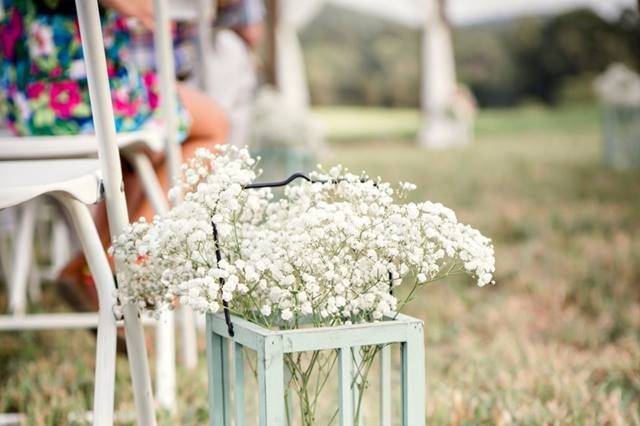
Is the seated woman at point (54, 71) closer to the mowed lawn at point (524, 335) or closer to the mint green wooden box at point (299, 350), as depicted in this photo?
the mowed lawn at point (524, 335)

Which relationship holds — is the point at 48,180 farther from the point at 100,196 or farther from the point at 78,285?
the point at 78,285

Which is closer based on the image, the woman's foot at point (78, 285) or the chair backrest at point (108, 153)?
the chair backrest at point (108, 153)

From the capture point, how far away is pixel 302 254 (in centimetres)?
102

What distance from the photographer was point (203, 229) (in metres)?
1.03

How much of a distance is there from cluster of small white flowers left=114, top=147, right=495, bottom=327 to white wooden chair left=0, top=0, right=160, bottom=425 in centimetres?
7

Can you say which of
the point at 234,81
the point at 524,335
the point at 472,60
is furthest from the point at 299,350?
the point at 472,60

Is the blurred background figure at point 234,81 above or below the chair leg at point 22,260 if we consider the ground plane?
above

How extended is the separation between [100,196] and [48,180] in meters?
0.08

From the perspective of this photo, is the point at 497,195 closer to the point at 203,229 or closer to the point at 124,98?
the point at 124,98

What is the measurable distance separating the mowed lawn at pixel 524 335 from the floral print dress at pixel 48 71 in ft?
1.87

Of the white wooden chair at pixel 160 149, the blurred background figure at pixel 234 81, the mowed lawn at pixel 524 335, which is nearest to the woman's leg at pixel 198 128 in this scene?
the white wooden chair at pixel 160 149

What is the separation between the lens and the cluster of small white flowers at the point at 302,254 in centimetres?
101

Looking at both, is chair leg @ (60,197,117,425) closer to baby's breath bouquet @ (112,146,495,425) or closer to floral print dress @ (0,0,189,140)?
baby's breath bouquet @ (112,146,495,425)

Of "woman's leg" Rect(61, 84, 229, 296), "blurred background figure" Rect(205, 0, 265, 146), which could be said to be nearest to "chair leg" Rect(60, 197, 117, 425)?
"woman's leg" Rect(61, 84, 229, 296)
